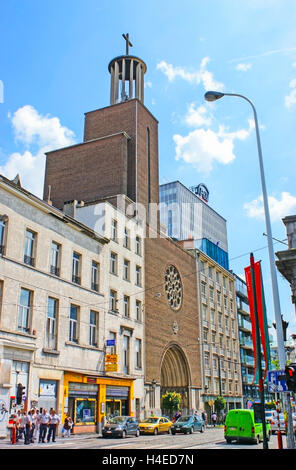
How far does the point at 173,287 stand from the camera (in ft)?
168

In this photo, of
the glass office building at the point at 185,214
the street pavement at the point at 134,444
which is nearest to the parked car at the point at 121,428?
the street pavement at the point at 134,444

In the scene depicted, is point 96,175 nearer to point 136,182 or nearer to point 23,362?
point 136,182

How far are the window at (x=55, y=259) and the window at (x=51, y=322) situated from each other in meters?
1.94

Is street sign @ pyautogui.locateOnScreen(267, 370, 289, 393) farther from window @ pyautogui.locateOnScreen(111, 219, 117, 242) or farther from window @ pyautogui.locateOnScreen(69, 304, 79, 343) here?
window @ pyautogui.locateOnScreen(111, 219, 117, 242)

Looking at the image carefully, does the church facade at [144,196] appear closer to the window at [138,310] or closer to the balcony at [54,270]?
the window at [138,310]

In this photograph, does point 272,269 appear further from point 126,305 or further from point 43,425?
point 126,305

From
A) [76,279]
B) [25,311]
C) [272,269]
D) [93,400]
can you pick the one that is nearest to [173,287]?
[76,279]

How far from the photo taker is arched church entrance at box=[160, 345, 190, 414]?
4834 centimetres

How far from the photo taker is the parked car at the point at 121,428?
28703mm

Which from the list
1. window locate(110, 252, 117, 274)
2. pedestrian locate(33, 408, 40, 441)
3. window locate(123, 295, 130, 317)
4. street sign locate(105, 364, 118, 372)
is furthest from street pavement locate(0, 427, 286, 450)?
window locate(110, 252, 117, 274)

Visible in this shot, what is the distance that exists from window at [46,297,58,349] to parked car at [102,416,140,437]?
623cm

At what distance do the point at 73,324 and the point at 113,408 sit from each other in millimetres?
8385
